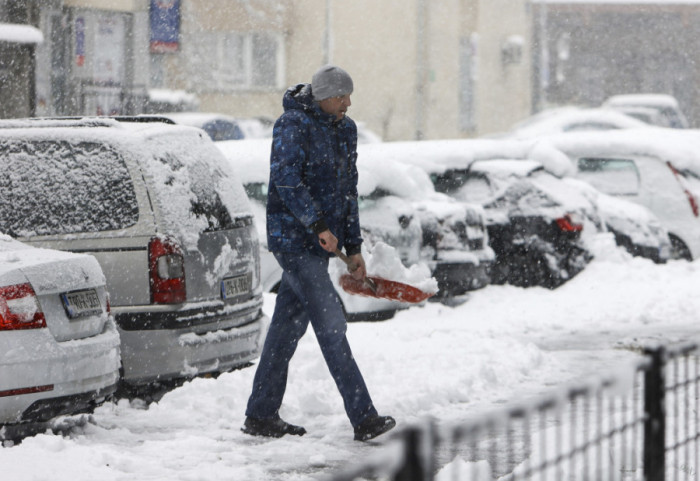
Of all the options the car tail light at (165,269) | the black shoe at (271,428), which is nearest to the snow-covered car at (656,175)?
the car tail light at (165,269)

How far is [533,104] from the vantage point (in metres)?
47.2

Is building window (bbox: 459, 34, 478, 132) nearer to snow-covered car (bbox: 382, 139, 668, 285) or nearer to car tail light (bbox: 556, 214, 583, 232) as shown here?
snow-covered car (bbox: 382, 139, 668, 285)

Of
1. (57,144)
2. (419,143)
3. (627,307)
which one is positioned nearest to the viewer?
(57,144)

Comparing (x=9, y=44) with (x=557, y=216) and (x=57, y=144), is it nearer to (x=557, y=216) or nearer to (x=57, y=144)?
(x=557, y=216)

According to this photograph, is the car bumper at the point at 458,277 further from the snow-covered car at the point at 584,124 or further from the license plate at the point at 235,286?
the snow-covered car at the point at 584,124

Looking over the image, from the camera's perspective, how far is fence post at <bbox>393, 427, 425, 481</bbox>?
2.34m

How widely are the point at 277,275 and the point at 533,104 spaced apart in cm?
3769

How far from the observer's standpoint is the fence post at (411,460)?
2338 millimetres

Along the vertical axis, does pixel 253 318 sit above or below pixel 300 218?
below

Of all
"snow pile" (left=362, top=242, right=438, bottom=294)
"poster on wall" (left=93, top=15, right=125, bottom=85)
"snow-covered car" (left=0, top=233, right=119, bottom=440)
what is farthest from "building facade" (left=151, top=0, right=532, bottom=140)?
"snow-covered car" (left=0, top=233, right=119, bottom=440)

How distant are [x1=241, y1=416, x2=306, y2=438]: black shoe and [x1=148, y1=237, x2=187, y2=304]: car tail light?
845mm

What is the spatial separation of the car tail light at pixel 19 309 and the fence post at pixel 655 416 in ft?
10.8

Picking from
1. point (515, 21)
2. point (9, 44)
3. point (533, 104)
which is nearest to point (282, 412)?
point (9, 44)

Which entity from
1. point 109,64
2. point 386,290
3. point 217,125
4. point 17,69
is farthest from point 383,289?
point 109,64
